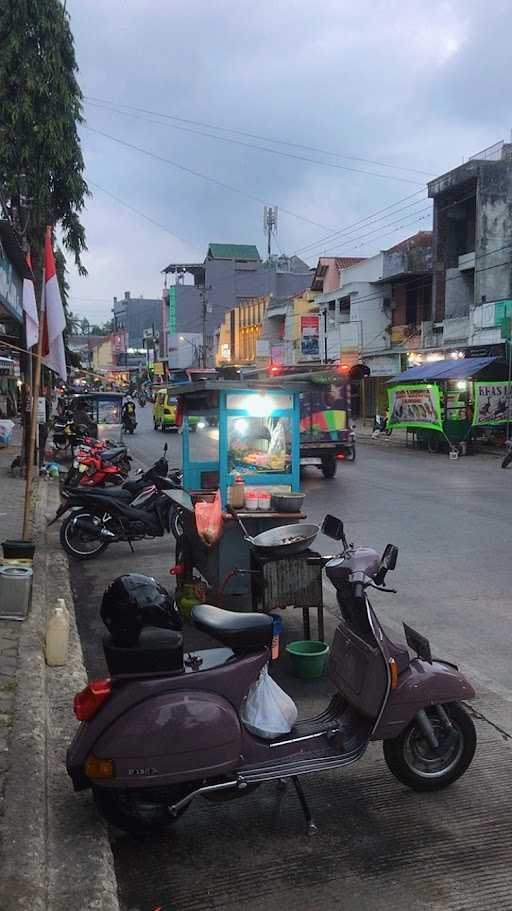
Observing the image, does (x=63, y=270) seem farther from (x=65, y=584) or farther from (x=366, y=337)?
(x=366, y=337)

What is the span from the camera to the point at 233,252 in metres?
81.8

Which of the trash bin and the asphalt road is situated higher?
the trash bin

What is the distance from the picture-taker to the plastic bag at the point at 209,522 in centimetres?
633

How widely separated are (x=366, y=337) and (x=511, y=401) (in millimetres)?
18170

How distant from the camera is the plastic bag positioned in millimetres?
6332

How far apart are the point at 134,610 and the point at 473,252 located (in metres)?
33.7

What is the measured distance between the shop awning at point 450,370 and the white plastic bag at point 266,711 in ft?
71.1

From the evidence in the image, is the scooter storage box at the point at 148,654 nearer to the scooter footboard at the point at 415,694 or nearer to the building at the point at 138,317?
the scooter footboard at the point at 415,694

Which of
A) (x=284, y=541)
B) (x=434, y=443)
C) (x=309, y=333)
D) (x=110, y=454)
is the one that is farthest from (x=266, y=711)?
(x=309, y=333)

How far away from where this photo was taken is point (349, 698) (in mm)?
3783

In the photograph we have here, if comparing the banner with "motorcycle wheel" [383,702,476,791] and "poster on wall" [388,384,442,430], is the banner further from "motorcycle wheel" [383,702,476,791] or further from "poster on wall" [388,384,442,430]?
"motorcycle wheel" [383,702,476,791]

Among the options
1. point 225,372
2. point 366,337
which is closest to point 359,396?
point 366,337

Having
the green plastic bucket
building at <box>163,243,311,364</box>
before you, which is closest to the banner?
the green plastic bucket

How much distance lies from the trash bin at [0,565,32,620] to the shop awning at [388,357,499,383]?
20055mm
